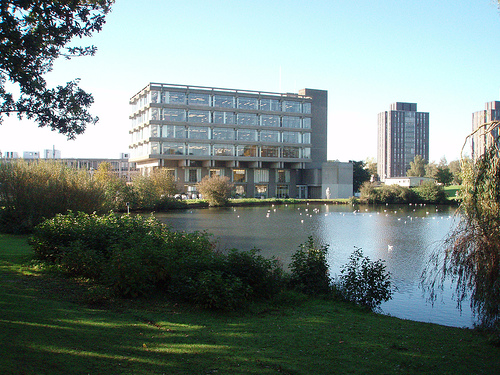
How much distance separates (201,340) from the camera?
22.0ft

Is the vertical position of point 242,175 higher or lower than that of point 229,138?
lower

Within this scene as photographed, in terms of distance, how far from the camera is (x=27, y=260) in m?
12.0

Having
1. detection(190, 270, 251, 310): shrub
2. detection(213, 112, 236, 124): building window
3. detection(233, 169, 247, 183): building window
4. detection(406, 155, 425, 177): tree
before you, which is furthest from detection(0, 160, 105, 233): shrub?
detection(406, 155, 425, 177): tree

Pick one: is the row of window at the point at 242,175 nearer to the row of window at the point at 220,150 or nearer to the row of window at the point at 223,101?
the row of window at the point at 220,150

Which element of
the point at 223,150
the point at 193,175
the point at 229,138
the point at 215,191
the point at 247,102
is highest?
the point at 247,102

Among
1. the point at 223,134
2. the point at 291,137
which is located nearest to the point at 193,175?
the point at 223,134

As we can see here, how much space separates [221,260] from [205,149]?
6871 cm

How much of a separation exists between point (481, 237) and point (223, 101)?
74.0m

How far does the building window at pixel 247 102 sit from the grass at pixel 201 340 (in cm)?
7413

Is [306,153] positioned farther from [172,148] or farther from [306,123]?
[172,148]

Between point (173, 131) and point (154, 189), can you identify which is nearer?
point (154, 189)

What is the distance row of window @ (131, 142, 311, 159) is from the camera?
2948 inches

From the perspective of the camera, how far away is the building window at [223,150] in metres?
78.9

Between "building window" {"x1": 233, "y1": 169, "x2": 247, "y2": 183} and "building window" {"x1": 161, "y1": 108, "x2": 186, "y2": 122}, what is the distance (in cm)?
1541
